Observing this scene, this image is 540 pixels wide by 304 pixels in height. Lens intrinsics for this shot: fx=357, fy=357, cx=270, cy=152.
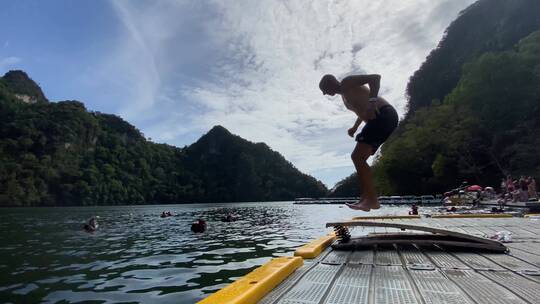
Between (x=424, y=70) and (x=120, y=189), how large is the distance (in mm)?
116035

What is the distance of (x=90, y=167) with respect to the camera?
14025 cm

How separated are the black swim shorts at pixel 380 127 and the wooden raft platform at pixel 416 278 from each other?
1.53 m

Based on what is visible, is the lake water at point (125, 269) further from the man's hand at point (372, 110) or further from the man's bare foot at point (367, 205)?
the man's hand at point (372, 110)

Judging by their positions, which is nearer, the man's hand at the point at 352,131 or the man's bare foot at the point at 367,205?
the man's bare foot at the point at 367,205

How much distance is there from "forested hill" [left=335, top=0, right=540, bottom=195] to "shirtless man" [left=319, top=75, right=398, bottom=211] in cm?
5104

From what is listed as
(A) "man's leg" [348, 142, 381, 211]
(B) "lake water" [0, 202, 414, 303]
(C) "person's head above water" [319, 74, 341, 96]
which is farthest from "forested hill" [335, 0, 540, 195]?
(C) "person's head above water" [319, 74, 341, 96]

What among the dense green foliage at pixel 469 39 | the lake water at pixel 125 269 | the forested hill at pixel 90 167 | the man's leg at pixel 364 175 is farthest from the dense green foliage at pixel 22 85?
the man's leg at pixel 364 175

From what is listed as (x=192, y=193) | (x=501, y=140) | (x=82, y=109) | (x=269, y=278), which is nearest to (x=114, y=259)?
(x=269, y=278)

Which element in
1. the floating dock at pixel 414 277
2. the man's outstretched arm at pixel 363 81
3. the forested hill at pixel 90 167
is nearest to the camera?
the floating dock at pixel 414 277

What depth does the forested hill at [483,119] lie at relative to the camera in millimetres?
54719

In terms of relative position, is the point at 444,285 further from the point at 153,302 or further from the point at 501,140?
the point at 501,140

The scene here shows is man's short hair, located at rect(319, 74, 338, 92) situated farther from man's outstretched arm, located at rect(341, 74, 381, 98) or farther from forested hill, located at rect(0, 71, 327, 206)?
forested hill, located at rect(0, 71, 327, 206)

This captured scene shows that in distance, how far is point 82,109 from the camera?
550 feet

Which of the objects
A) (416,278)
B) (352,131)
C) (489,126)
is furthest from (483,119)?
(416,278)
